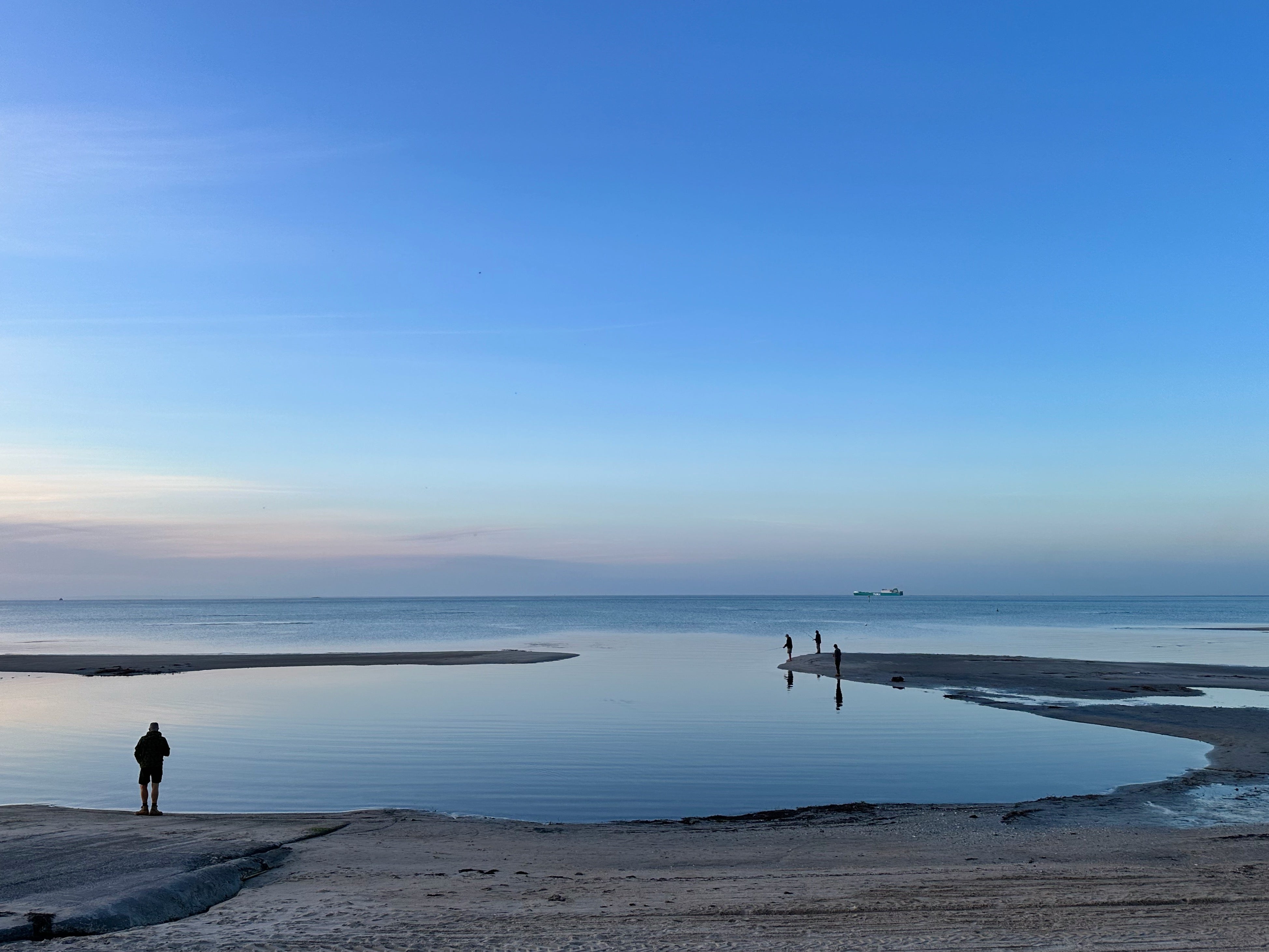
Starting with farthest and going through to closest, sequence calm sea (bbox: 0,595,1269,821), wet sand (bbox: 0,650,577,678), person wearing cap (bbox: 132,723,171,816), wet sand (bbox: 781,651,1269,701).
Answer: wet sand (bbox: 0,650,577,678)
wet sand (bbox: 781,651,1269,701)
calm sea (bbox: 0,595,1269,821)
person wearing cap (bbox: 132,723,171,816)

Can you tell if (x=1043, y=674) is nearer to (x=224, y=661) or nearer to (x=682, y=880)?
(x=682, y=880)

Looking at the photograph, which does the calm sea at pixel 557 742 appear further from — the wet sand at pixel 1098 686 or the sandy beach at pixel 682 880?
the sandy beach at pixel 682 880

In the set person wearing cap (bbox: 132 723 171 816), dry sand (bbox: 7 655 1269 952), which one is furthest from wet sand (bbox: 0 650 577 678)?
dry sand (bbox: 7 655 1269 952)

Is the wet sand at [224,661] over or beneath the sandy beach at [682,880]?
beneath

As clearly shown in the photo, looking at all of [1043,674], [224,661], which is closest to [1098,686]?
[1043,674]

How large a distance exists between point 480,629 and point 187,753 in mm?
86565

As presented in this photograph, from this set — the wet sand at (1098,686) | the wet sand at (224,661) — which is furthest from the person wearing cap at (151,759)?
the wet sand at (224,661)

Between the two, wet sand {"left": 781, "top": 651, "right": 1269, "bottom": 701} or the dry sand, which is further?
wet sand {"left": 781, "top": 651, "right": 1269, "bottom": 701}

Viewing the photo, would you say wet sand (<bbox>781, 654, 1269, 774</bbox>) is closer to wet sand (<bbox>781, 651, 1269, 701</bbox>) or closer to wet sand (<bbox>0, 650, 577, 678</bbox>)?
wet sand (<bbox>781, 651, 1269, 701</bbox>)

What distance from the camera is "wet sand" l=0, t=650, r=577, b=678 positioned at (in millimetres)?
54656

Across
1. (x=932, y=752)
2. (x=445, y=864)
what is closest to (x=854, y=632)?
(x=932, y=752)

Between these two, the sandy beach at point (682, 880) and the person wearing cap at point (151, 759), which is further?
the person wearing cap at point (151, 759)

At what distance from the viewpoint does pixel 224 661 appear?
60688 millimetres

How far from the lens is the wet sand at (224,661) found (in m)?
54.7
